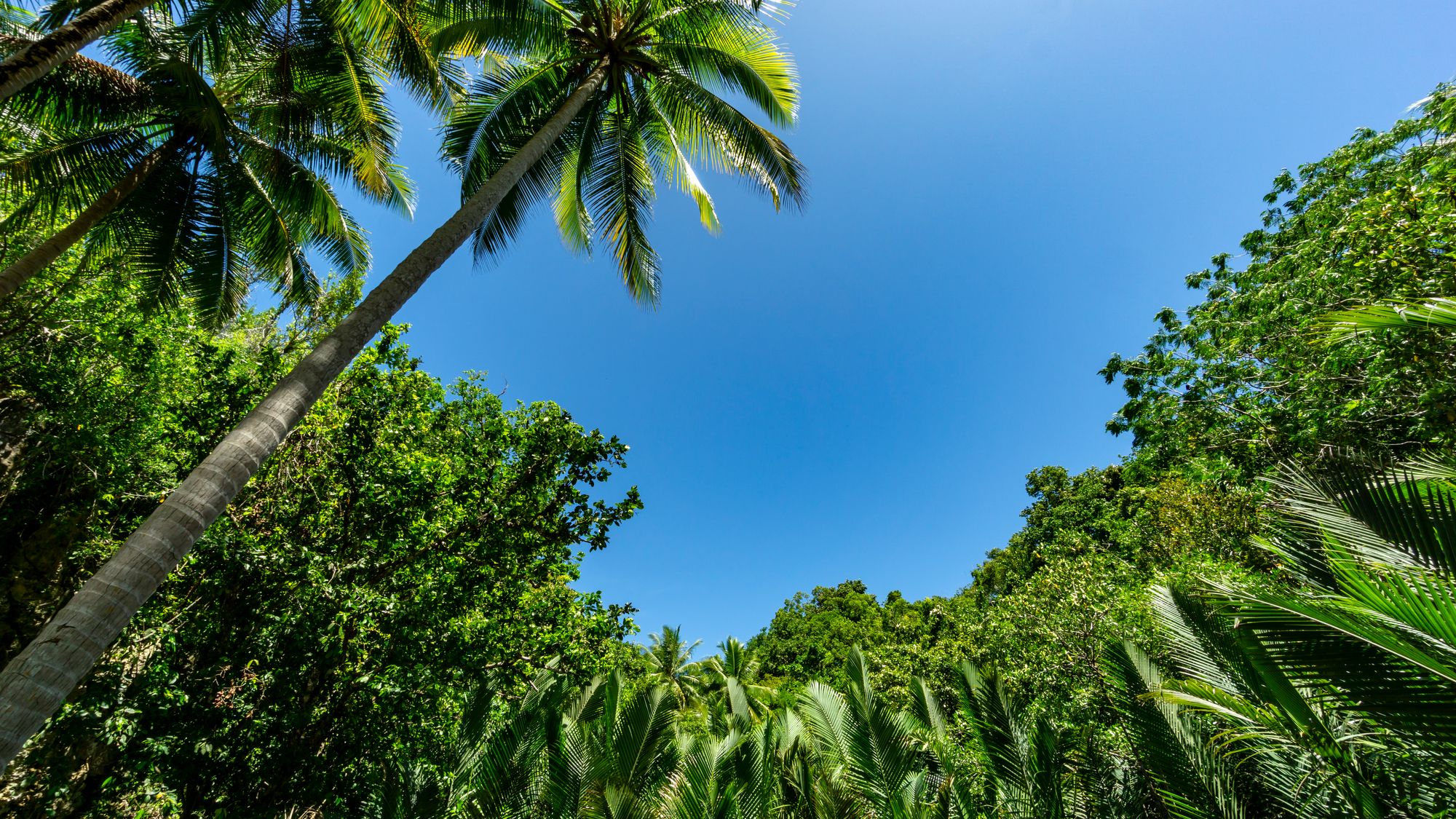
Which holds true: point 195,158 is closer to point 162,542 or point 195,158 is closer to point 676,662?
point 162,542

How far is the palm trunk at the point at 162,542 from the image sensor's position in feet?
7.64

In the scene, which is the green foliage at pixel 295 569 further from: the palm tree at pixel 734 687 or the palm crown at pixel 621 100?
the palm tree at pixel 734 687

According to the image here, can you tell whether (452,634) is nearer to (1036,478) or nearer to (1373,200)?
(1373,200)

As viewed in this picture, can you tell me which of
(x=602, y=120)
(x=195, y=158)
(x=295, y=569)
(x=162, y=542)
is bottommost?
(x=162, y=542)

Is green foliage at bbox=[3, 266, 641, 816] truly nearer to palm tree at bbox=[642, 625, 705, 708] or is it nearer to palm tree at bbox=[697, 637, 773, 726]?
palm tree at bbox=[697, 637, 773, 726]

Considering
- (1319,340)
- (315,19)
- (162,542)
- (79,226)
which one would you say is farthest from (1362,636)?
(79,226)

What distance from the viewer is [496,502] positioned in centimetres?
626

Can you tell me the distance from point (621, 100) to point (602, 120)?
0.53 metres

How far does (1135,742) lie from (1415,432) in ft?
17.0

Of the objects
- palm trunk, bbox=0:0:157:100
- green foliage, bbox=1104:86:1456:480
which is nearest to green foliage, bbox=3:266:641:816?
palm trunk, bbox=0:0:157:100

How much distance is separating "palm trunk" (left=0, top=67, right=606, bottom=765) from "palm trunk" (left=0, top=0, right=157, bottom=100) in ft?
9.04

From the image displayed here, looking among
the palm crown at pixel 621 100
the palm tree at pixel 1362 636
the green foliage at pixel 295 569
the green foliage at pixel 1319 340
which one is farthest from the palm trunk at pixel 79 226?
the green foliage at pixel 1319 340

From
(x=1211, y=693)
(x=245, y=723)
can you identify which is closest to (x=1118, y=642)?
(x=1211, y=693)

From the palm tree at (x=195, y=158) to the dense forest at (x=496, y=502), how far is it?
0.06 m
